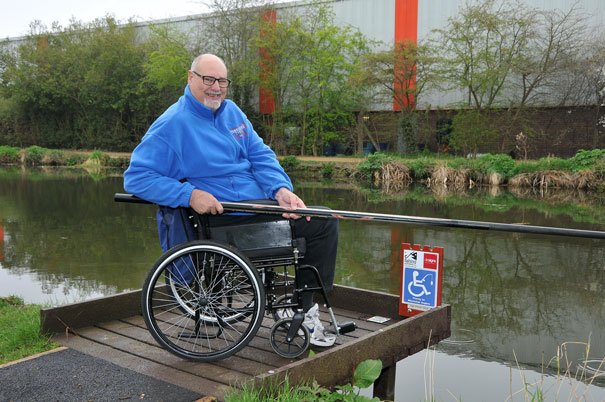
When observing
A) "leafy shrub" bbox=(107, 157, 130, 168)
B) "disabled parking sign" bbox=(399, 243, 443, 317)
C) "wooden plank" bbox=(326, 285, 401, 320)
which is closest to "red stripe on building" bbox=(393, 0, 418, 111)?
"leafy shrub" bbox=(107, 157, 130, 168)

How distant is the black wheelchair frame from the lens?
9.07 feet

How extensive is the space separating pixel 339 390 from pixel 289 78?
2275 cm

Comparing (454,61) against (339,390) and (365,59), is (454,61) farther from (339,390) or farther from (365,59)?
(339,390)

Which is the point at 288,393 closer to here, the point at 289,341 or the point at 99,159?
the point at 289,341

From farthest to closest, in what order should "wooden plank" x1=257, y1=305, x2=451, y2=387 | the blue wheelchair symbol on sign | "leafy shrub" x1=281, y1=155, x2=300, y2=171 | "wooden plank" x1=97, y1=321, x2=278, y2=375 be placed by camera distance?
"leafy shrub" x1=281, y1=155, x2=300, y2=171 → the blue wheelchair symbol on sign → "wooden plank" x1=97, y1=321, x2=278, y2=375 → "wooden plank" x1=257, y1=305, x2=451, y2=387

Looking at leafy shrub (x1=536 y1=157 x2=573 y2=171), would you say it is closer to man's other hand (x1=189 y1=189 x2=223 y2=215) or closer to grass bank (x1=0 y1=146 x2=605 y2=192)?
grass bank (x1=0 y1=146 x2=605 y2=192)

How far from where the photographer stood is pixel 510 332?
478 cm

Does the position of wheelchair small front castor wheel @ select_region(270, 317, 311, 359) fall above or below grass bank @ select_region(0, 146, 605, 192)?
below

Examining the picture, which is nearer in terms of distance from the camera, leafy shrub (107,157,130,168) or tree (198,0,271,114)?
tree (198,0,271,114)

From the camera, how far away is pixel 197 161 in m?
3.04

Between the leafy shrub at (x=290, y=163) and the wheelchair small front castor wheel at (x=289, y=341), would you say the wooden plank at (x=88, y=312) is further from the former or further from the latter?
the leafy shrub at (x=290, y=163)

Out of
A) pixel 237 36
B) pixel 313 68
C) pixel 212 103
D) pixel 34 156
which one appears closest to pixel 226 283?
pixel 212 103

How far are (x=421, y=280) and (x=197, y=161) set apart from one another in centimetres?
141

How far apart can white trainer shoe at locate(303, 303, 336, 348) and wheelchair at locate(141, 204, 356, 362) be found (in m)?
0.06
